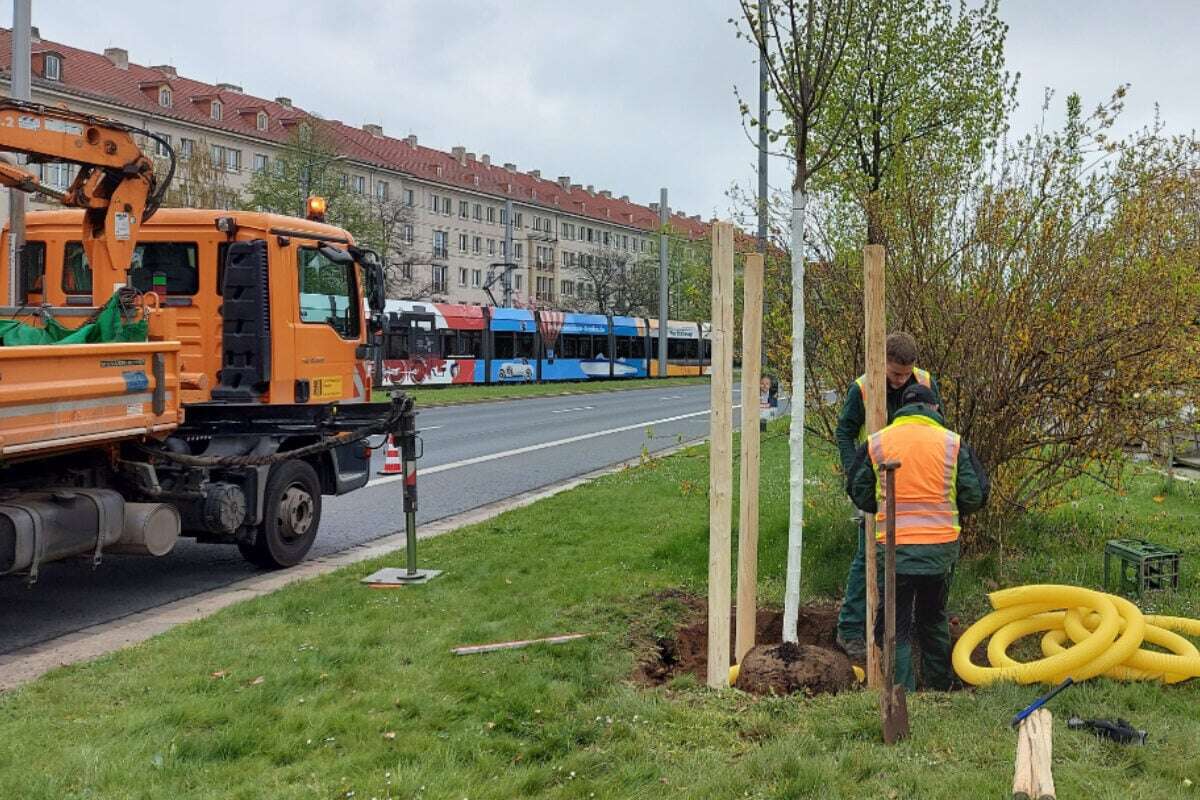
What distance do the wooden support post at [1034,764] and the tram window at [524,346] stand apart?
38622 millimetres

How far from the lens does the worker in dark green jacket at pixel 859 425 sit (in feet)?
17.1

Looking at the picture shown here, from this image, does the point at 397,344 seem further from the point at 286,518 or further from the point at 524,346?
the point at 524,346

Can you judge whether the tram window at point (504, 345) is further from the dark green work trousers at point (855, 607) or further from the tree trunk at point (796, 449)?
the tree trunk at point (796, 449)

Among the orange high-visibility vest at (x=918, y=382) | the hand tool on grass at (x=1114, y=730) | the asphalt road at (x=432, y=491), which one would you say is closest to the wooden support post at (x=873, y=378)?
the orange high-visibility vest at (x=918, y=382)

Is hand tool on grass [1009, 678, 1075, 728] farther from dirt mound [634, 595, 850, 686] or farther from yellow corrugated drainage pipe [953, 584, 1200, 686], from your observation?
dirt mound [634, 595, 850, 686]

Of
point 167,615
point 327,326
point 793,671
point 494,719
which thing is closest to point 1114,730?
point 793,671

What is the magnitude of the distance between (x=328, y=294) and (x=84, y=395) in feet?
10.4

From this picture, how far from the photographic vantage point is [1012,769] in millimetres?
3785

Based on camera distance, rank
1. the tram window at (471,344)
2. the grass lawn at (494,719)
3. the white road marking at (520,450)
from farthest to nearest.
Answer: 1. the tram window at (471,344)
2. the white road marking at (520,450)
3. the grass lawn at (494,719)

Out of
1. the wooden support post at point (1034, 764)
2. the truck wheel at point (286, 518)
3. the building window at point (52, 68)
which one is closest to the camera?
the wooden support post at point (1034, 764)

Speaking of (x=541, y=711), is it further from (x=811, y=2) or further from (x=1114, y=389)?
(x=1114, y=389)

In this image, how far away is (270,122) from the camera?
70.3 m

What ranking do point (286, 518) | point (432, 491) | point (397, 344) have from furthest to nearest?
point (432, 491) < point (397, 344) < point (286, 518)

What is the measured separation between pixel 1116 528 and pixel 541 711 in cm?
590
